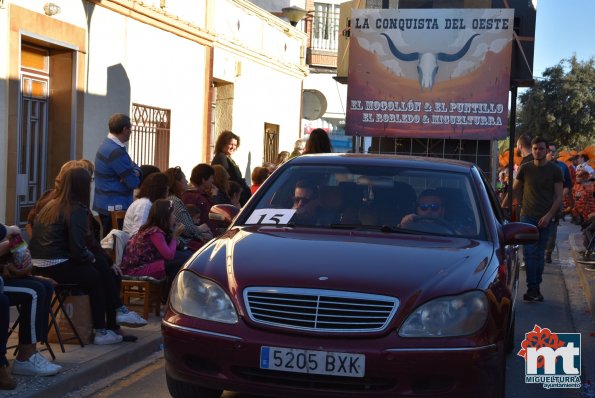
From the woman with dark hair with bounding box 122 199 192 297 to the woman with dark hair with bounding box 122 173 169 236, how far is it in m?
0.36

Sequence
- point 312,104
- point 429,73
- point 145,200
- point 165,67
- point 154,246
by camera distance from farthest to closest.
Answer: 1. point 312,104
2. point 165,67
3. point 429,73
4. point 145,200
5. point 154,246

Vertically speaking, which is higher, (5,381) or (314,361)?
(314,361)

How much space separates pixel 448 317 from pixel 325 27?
36.2 metres

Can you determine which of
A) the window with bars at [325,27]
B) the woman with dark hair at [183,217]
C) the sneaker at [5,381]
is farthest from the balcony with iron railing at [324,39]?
the sneaker at [5,381]

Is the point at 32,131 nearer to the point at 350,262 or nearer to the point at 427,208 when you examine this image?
the point at 427,208

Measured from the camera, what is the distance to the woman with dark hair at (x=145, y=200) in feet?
29.9

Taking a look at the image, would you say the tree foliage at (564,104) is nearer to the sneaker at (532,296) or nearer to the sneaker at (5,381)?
the sneaker at (532,296)

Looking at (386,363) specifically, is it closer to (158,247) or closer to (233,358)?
(233,358)

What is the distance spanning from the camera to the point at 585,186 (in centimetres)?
1797

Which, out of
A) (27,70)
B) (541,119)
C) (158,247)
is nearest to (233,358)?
(158,247)

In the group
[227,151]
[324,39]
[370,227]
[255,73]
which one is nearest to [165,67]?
[227,151]

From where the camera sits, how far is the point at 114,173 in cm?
991

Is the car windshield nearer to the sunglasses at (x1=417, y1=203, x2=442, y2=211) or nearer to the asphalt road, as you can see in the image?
the sunglasses at (x1=417, y1=203, x2=442, y2=211)

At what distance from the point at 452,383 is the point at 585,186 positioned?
13.8 m
